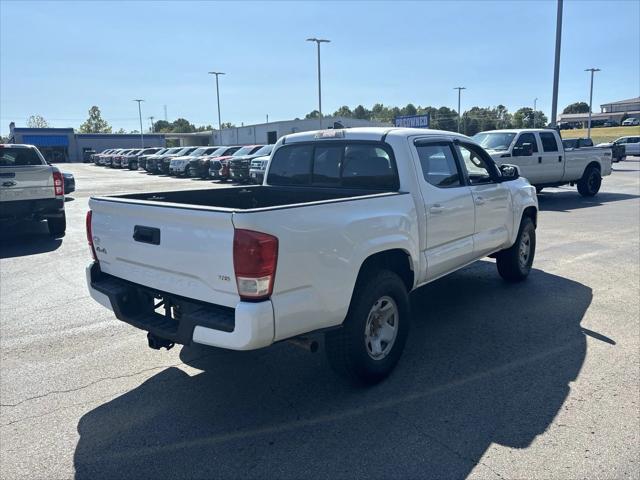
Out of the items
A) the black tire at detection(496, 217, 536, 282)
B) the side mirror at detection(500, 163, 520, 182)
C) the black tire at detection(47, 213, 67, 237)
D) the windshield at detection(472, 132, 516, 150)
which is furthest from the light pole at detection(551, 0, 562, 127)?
the black tire at detection(47, 213, 67, 237)

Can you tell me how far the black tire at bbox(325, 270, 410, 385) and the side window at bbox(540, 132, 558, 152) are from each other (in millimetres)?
13069

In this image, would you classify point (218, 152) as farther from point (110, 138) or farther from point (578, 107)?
point (578, 107)

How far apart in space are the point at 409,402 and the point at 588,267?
5.17 m

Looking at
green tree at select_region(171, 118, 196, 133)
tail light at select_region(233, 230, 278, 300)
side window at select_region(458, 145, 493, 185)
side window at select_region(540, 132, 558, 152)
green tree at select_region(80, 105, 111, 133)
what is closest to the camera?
tail light at select_region(233, 230, 278, 300)

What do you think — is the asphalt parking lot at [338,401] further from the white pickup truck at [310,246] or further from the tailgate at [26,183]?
the tailgate at [26,183]

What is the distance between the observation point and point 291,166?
5.31 m

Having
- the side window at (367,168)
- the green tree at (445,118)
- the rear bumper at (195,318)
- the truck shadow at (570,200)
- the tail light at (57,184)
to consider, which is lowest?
the truck shadow at (570,200)

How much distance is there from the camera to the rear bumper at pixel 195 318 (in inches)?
116

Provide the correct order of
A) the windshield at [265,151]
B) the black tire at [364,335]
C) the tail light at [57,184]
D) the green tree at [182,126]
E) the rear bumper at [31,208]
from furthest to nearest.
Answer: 1. the green tree at [182,126]
2. the windshield at [265,151]
3. the tail light at [57,184]
4. the rear bumper at [31,208]
5. the black tire at [364,335]

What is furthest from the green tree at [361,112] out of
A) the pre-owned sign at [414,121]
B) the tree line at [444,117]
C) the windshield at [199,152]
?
the windshield at [199,152]

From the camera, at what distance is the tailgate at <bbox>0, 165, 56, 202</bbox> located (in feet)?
30.5

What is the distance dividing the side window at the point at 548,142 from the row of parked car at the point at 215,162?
9111 millimetres

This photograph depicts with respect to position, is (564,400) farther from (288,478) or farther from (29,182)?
(29,182)

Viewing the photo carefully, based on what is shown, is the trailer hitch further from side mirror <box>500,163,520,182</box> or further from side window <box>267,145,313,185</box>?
side mirror <box>500,163,520,182</box>
